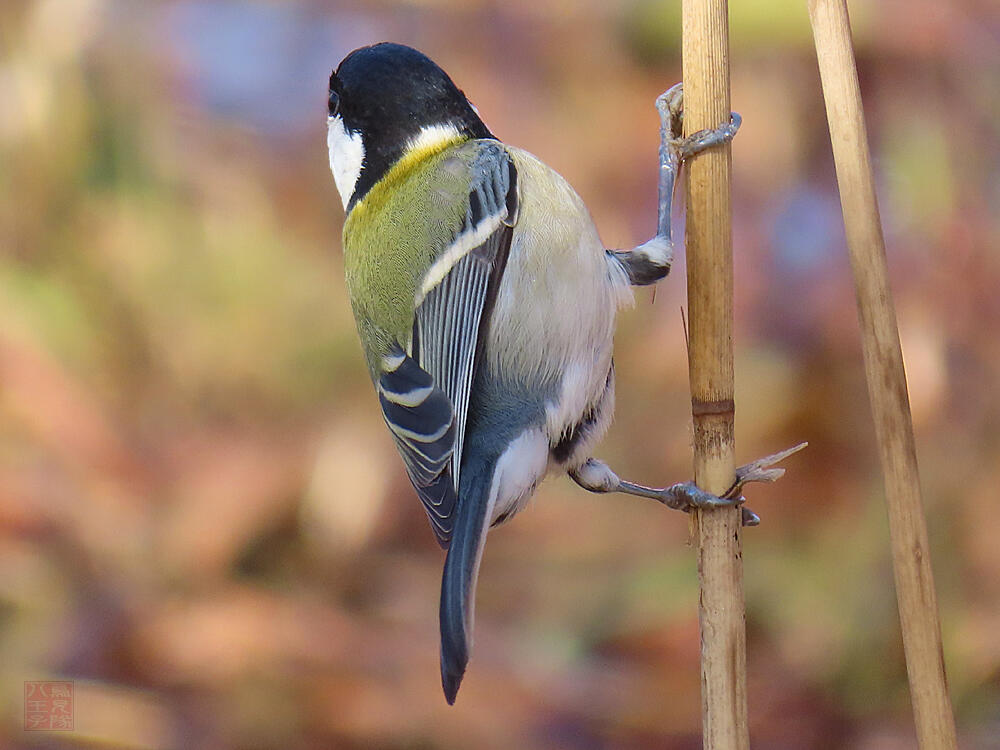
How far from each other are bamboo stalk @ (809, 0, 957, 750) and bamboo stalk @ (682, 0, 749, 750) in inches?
3.2

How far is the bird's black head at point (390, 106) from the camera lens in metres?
1.16

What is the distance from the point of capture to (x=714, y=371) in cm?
78

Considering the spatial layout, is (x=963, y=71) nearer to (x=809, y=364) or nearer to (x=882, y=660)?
(x=809, y=364)

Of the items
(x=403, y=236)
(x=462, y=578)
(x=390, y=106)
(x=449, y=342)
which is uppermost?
(x=390, y=106)

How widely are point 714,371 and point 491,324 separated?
322mm

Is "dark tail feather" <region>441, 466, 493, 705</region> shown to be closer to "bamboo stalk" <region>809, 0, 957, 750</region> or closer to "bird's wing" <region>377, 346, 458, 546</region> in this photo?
"bird's wing" <region>377, 346, 458, 546</region>

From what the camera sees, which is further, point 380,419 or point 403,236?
point 380,419

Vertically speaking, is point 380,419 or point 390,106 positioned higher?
point 390,106

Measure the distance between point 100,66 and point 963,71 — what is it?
145cm

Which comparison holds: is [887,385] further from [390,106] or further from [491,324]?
[390,106]

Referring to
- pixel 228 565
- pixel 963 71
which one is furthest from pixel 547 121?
pixel 228 565

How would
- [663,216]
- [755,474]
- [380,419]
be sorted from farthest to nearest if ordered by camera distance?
[380,419]
[663,216]
[755,474]

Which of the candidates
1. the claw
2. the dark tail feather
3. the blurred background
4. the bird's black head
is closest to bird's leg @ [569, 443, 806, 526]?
the claw

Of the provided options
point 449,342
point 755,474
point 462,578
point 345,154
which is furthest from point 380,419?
point 755,474
